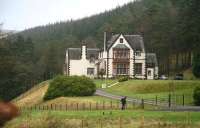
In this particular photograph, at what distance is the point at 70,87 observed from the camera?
5194 cm

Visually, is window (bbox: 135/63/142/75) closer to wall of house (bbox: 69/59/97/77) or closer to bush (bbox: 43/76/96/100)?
wall of house (bbox: 69/59/97/77)

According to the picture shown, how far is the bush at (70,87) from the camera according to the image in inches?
2032

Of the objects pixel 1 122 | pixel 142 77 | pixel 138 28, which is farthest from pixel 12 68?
pixel 1 122

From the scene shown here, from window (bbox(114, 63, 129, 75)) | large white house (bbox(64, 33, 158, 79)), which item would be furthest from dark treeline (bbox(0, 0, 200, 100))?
window (bbox(114, 63, 129, 75))

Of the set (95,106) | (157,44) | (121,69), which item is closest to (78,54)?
(121,69)

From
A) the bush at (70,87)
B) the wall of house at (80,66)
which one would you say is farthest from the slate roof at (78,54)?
the bush at (70,87)

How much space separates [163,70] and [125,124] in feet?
250

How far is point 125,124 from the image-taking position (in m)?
28.8

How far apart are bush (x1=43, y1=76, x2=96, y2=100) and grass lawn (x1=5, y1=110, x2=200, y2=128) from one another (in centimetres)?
1909

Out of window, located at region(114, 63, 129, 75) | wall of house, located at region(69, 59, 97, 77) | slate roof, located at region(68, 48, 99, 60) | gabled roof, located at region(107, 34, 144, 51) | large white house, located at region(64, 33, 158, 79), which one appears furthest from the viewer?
slate roof, located at region(68, 48, 99, 60)

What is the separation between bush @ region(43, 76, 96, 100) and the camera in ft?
169

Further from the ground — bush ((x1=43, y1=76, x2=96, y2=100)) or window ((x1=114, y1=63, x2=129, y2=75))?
window ((x1=114, y1=63, x2=129, y2=75))

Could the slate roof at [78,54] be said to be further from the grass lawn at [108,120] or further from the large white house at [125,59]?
the grass lawn at [108,120]

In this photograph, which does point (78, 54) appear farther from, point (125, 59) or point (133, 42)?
point (133, 42)
